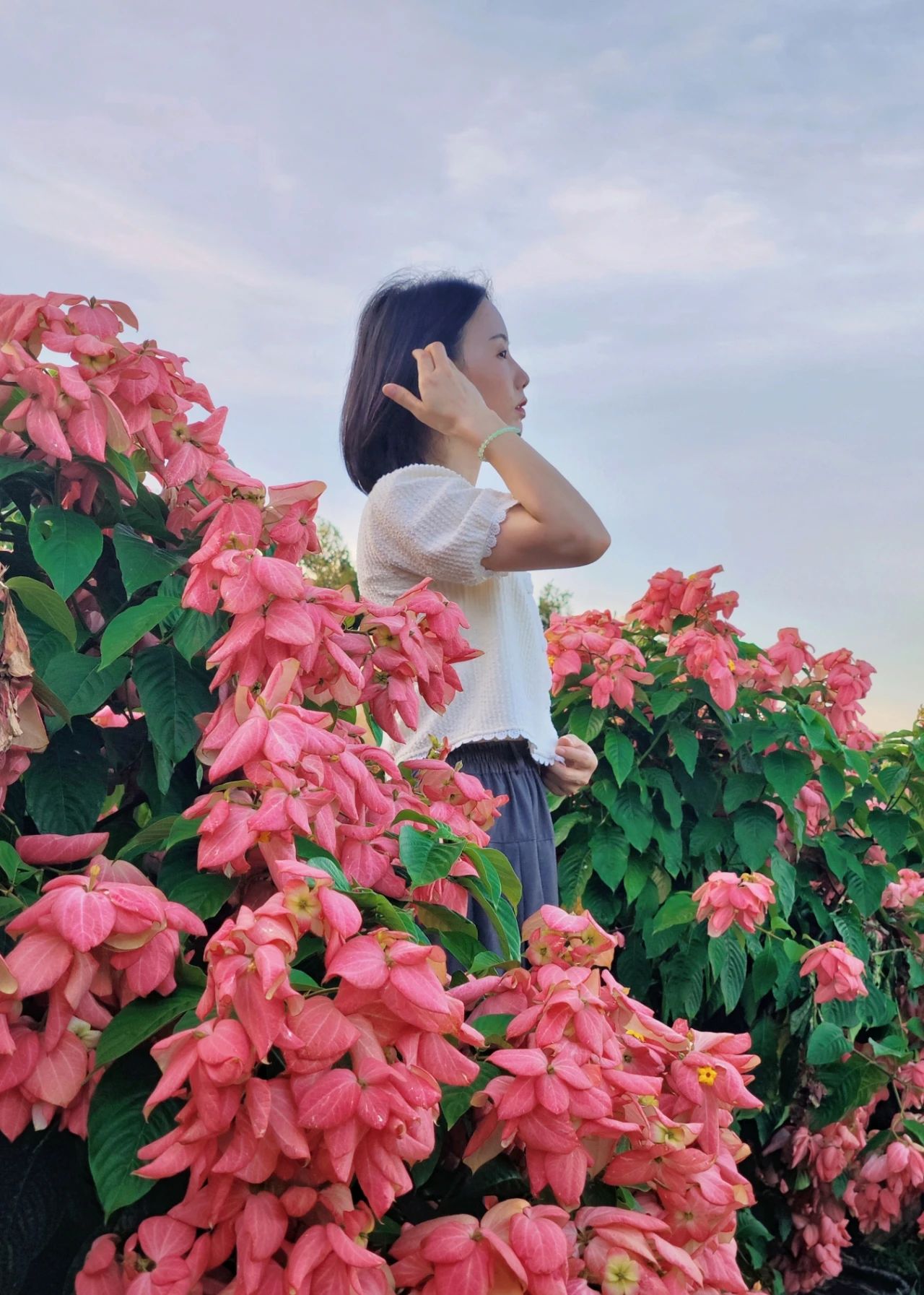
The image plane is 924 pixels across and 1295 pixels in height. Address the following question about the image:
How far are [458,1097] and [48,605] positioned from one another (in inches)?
21.5

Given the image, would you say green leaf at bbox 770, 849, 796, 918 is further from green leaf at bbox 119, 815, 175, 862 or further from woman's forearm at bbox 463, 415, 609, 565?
green leaf at bbox 119, 815, 175, 862

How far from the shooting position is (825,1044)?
2.42 m

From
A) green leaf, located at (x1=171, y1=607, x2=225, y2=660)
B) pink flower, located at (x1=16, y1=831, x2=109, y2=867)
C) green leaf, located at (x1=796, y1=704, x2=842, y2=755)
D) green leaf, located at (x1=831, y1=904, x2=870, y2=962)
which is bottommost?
green leaf, located at (x1=831, y1=904, x2=870, y2=962)

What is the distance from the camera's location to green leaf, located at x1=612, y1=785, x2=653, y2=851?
2436mm

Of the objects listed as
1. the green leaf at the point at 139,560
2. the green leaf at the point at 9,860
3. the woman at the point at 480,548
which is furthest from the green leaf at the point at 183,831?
the woman at the point at 480,548

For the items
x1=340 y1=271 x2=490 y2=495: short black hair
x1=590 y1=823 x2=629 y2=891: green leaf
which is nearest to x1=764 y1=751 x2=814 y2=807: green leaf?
x1=590 y1=823 x2=629 y2=891: green leaf

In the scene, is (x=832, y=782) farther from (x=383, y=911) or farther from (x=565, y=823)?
(x=383, y=911)

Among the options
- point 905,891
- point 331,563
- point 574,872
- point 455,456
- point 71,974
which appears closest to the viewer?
point 71,974

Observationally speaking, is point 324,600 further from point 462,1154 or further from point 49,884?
point 462,1154

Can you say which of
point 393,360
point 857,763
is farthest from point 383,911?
point 857,763

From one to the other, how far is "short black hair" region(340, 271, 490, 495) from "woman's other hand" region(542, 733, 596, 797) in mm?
563

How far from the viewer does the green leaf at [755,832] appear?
2.48 meters

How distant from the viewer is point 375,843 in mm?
1054

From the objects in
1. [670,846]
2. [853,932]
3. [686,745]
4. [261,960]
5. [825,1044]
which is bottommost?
[825,1044]
